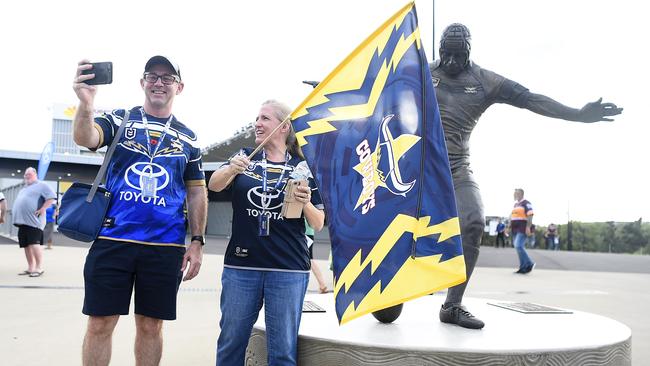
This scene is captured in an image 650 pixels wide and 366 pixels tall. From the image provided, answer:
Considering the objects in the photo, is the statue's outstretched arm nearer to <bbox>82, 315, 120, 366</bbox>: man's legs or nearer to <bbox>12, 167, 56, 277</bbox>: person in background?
<bbox>82, 315, 120, 366</bbox>: man's legs

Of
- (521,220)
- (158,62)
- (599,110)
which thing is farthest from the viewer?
(521,220)

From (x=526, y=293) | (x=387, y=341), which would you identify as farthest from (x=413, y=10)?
(x=526, y=293)

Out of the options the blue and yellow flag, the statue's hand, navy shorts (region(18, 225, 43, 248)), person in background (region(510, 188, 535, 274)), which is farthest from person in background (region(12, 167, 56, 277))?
person in background (region(510, 188, 535, 274))

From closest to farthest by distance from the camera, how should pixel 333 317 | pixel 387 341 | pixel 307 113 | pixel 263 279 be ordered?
pixel 307 113
pixel 263 279
pixel 387 341
pixel 333 317

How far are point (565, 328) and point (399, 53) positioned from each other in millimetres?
2040

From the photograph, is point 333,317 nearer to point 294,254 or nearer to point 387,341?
point 387,341

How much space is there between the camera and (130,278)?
2.61 meters

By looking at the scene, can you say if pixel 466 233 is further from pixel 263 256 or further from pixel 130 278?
pixel 130 278

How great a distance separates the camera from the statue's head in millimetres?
3383

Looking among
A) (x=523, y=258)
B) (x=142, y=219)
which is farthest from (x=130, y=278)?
(x=523, y=258)

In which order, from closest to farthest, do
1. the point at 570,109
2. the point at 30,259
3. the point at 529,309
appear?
the point at 570,109, the point at 529,309, the point at 30,259

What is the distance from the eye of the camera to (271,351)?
8.43 ft

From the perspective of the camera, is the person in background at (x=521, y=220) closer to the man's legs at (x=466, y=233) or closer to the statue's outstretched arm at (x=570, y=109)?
the statue's outstretched arm at (x=570, y=109)

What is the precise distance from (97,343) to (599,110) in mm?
3189
